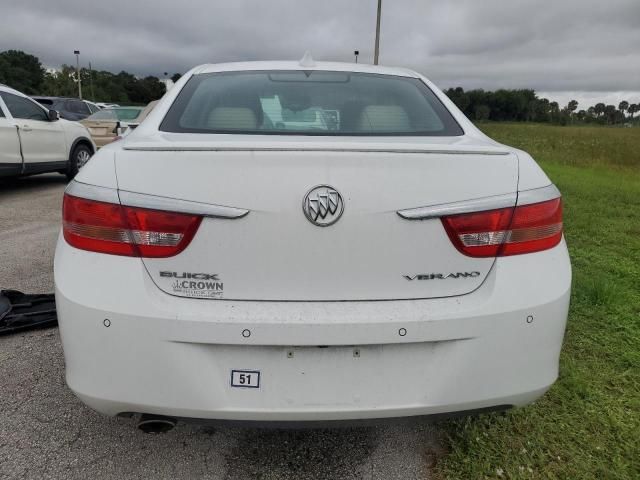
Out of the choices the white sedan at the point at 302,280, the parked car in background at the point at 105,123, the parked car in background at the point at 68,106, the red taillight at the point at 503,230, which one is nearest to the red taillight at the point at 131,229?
the white sedan at the point at 302,280

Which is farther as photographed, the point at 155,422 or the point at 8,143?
the point at 8,143

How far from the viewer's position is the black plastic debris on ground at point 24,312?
3.20m

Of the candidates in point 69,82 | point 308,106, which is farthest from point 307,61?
point 69,82

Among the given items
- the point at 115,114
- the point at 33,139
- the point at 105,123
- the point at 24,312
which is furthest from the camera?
the point at 115,114

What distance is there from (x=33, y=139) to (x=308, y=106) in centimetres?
762

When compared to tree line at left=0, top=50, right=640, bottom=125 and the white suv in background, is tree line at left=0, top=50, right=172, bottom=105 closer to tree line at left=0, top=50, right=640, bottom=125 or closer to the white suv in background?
tree line at left=0, top=50, right=640, bottom=125

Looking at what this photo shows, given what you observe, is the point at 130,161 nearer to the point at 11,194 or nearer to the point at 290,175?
the point at 290,175

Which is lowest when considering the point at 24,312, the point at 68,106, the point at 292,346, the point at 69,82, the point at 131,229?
the point at 24,312

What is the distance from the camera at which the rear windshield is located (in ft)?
7.11

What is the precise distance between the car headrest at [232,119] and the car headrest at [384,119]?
1.54 feet

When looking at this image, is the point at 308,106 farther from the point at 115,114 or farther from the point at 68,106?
the point at 68,106

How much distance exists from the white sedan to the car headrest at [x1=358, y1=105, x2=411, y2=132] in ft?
1.67

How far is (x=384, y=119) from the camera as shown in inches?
91.1

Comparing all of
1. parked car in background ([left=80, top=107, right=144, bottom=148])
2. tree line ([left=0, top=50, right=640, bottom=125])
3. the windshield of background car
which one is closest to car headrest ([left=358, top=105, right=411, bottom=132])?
parked car in background ([left=80, top=107, right=144, bottom=148])
